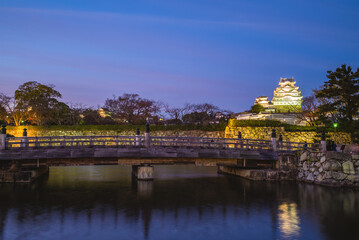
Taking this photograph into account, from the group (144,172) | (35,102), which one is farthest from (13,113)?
Answer: (144,172)

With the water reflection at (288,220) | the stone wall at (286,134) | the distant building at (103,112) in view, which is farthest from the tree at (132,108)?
the water reflection at (288,220)

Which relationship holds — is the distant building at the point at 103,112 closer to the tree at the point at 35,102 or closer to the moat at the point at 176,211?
the tree at the point at 35,102

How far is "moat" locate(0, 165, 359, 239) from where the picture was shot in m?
12.6

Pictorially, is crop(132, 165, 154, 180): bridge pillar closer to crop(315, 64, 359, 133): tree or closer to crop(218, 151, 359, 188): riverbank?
crop(218, 151, 359, 188): riverbank

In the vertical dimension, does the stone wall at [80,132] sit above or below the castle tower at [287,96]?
below

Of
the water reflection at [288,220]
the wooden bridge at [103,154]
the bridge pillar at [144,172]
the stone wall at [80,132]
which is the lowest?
the water reflection at [288,220]

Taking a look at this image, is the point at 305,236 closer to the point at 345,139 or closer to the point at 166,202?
the point at 166,202

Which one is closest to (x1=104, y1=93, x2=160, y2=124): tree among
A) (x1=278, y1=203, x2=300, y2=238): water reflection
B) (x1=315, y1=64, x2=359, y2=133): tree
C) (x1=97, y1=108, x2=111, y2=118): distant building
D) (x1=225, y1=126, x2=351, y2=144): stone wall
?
(x1=97, y1=108, x2=111, y2=118): distant building

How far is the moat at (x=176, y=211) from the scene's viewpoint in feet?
41.2

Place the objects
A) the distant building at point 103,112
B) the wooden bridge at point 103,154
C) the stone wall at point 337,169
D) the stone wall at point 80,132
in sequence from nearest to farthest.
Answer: the wooden bridge at point 103,154
the stone wall at point 337,169
the stone wall at point 80,132
the distant building at point 103,112

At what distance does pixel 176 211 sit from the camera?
16.0 m

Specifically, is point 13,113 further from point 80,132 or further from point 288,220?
point 288,220

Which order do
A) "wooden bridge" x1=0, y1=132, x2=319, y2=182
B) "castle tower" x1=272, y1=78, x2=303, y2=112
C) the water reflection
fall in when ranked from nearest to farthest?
the water reflection
"wooden bridge" x1=0, y1=132, x2=319, y2=182
"castle tower" x1=272, y1=78, x2=303, y2=112

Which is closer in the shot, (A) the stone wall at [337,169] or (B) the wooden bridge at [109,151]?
(B) the wooden bridge at [109,151]
